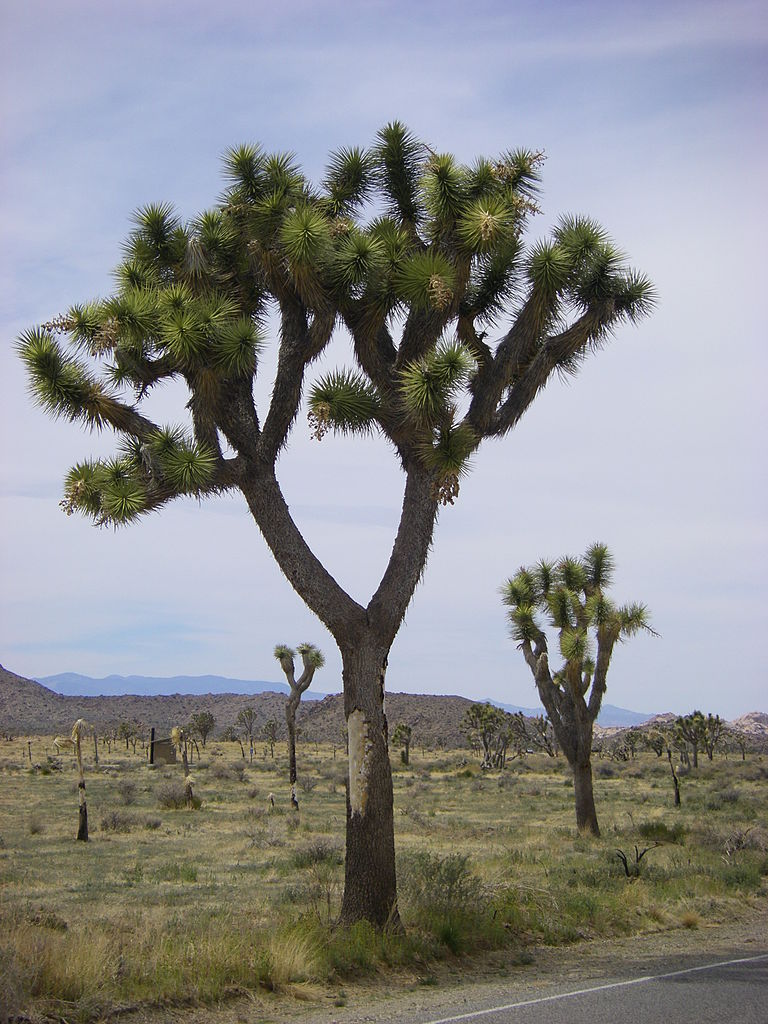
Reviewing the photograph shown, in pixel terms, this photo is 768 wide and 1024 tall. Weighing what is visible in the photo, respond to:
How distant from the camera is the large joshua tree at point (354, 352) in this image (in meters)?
9.68

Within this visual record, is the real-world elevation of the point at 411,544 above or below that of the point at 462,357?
below

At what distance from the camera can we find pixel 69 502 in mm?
9625

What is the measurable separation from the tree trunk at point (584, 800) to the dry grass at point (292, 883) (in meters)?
0.56

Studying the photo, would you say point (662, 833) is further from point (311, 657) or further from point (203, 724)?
point (203, 724)

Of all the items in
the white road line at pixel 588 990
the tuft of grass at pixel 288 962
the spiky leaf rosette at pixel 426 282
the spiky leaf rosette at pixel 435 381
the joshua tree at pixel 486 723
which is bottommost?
the white road line at pixel 588 990

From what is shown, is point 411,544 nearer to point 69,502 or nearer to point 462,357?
point 462,357

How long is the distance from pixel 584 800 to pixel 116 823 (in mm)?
10937

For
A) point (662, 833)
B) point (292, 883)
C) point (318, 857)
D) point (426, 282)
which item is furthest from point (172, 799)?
point (426, 282)

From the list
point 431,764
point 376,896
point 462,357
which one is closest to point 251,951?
point 376,896

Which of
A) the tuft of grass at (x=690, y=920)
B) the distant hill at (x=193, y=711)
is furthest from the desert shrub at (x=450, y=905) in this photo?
the distant hill at (x=193, y=711)

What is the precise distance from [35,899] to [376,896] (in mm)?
6572

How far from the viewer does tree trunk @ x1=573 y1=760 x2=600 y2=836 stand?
21500mm

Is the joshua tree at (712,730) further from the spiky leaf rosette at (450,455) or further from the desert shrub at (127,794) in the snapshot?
the spiky leaf rosette at (450,455)

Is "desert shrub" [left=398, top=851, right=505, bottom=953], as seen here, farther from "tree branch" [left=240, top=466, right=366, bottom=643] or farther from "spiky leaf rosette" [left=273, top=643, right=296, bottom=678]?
"spiky leaf rosette" [left=273, top=643, right=296, bottom=678]
